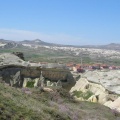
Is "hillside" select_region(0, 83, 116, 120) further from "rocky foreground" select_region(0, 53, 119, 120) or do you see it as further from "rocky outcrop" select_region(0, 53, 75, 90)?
"rocky outcrop" select_region(0, 53, 75, 90)

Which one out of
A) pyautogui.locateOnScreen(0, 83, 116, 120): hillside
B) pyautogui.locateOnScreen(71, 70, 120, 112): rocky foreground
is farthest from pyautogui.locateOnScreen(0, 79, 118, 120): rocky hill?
pyautogui.locateOnScreen(71, 70, 120, 112): rocky foreground

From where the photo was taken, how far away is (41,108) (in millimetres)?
13328

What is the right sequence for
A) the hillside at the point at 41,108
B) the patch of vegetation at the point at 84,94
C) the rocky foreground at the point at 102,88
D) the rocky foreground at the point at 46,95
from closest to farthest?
the hillside at the point at 41,108 → the rocky foreground at the point at 46,95 → the rocky foreground at the point at 102,88 → the patch of vegetation at the point at 84,94

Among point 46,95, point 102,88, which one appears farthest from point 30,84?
point 46,95

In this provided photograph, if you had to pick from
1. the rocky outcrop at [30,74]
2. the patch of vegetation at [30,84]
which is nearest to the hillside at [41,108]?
the patch of vegetation at [30,84]

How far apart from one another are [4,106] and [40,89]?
271 inches

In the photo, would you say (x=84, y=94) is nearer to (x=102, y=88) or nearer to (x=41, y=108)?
(x=102, y=88)

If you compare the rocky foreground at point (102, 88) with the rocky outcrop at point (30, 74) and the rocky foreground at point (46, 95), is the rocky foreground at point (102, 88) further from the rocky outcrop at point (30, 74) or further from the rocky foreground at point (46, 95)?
the rocky outcrop at point (30, 74)

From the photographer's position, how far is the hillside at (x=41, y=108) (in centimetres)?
1145

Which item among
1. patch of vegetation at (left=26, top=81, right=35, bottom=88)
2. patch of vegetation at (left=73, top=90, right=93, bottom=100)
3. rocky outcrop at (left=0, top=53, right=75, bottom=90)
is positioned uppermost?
rocky outcrop at (left=0, top=53, right=75, bottom=90)


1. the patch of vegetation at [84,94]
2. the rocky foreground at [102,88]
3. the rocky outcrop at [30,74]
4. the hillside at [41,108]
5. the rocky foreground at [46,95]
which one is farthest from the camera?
the rocky outcrop at [30,74]

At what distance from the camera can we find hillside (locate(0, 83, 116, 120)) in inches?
451

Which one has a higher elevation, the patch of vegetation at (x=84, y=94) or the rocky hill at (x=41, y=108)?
the rocky hill at (x=41, y=108)

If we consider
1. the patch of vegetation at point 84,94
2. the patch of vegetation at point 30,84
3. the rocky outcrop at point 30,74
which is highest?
the rocky outcrop at point 30,74
